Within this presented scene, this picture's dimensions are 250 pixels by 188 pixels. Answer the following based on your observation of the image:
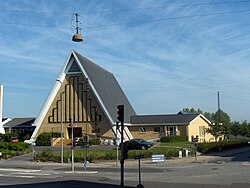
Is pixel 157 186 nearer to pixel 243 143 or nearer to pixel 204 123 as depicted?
pixel 243 143

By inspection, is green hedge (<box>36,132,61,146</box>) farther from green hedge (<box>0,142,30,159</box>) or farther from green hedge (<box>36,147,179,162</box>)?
green hedge (<box>36,147,179,162</box>)

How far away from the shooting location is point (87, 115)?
5841 cm

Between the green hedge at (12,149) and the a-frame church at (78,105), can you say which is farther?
Answer: the a-frame church at (78,105)

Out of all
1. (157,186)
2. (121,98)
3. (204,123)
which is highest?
(121,98)

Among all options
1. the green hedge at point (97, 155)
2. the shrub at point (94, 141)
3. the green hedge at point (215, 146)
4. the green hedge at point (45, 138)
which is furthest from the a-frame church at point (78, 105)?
the green hedge at point (97, 155)

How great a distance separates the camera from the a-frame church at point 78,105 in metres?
57.4

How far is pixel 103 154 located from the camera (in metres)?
36.0

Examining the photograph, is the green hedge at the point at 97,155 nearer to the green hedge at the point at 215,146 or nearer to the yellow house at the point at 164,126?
the green hedge at the point at 215,146

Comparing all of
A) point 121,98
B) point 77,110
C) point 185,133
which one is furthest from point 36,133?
point 185,133

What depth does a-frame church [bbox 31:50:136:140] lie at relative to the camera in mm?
57375

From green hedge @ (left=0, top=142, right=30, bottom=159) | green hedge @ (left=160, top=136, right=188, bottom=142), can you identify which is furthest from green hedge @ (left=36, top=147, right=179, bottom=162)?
green hedge @ (left=160, top=136, right=188, bottom=142)

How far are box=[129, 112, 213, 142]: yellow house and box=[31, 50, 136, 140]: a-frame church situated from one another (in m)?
1.93

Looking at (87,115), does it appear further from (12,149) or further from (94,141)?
(12,149)

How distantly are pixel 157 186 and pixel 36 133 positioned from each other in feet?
151
